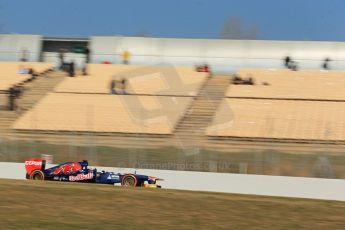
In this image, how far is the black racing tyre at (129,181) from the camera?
43.5 ft

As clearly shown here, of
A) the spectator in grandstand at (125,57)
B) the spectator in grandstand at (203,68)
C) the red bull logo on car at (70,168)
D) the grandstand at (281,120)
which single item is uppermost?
the spectator in grandstand at (125,57)

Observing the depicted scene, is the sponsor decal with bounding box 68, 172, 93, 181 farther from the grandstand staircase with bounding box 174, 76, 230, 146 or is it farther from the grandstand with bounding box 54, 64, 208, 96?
the grandstand with bounding box 54, 64, 208, 96

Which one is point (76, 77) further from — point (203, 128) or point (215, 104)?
point (203, 128)

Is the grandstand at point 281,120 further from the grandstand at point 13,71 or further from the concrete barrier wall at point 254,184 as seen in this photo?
the grandstand at point 13,71

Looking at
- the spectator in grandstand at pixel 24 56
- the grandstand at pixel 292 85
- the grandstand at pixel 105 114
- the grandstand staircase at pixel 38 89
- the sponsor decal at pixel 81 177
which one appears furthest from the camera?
the spectator in grandstand at pixel 24 56

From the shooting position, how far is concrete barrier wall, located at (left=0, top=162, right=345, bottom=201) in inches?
525

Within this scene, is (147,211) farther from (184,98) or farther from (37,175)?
(184,98)

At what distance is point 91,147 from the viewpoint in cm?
1708


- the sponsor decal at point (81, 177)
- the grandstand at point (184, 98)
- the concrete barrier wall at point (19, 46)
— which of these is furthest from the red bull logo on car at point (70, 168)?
A: the concrete barrier wall at point (19, 46)

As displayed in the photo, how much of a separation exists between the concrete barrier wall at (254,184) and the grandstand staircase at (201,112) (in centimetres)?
338

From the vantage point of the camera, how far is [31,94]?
26.9 meters

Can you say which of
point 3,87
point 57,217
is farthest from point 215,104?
point 57,217

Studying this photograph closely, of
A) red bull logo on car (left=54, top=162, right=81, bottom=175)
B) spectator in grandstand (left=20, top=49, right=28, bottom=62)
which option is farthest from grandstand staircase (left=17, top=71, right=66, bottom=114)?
red bull logo on car (left=54, top=162, right=81, bottom=175)

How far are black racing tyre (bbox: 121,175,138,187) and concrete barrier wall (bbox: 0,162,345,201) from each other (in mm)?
1191
